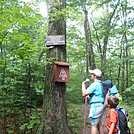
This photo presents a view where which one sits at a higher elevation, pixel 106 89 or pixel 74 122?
pixel 106 89

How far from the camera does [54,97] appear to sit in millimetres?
3158

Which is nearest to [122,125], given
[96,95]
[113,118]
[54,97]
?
[113,118]

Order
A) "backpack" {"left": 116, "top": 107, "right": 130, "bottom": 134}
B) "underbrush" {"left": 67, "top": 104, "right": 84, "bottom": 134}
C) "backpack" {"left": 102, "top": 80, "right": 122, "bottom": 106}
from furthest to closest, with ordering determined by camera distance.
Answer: "underbrush" {"left": 67, "top": 104, "right": 84, "bottom": 134} → "backpack" {"left": 102, "top": 80, "right": 122, "bottom": 106} → "backpack" {"left": 116, "top": 107, "right": 130, "bottom": 134}

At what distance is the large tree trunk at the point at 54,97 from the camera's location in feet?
10.0

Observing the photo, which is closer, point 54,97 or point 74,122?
point 54,97

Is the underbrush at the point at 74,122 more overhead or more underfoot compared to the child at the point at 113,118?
more underfoot

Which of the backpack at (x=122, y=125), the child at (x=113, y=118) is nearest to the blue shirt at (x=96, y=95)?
the child at (x=113, y=118)

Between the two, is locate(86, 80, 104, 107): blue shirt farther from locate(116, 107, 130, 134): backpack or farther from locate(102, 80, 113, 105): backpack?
locate(116, 107, 130, 134): backpack

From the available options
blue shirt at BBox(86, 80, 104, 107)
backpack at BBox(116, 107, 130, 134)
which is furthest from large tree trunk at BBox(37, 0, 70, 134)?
backpack at BBox(116, 107, 130, 134)

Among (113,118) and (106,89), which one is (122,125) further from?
(106,89)

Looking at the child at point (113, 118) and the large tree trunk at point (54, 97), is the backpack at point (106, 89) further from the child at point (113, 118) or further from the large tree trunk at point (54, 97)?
the large tree trunk at point (54, 97)

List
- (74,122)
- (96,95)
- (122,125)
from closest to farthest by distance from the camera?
1. (122,125)
2. (96,95)
3. (74,122)

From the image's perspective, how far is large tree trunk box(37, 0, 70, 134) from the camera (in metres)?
3.06

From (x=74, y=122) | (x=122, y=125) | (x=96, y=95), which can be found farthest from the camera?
(x=74, y=122)
